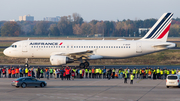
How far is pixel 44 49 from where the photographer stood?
154ft

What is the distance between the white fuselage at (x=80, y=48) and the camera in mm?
46906

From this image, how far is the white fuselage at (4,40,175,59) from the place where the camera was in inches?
1847

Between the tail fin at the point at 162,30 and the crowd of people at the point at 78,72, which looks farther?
the tail fin at the point at 162,30

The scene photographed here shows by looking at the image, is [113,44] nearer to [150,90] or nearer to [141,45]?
[141,45]

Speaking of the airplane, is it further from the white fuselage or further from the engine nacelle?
the engine nacelle

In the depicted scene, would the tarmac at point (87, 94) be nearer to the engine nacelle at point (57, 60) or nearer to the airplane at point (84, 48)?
the engine nacelle at point (57, 60)

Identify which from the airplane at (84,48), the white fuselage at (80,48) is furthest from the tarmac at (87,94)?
the white fuselage at (80,48)


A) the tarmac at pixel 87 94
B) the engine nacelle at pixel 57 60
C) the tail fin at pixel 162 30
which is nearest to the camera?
the tarmac at pixel 87 94

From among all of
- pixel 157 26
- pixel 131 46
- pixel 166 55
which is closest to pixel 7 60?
pixel 131 46

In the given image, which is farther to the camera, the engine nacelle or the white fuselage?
the white fuselage

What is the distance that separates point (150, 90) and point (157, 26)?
75.9ft

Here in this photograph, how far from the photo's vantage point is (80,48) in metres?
47.3

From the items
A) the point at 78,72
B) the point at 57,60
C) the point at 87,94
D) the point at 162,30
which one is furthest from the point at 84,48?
the point at 87,94

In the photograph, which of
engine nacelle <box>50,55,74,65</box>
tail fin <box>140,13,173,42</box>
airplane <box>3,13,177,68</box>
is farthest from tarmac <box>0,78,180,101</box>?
tail fin <box>140,13,173,42</box>
